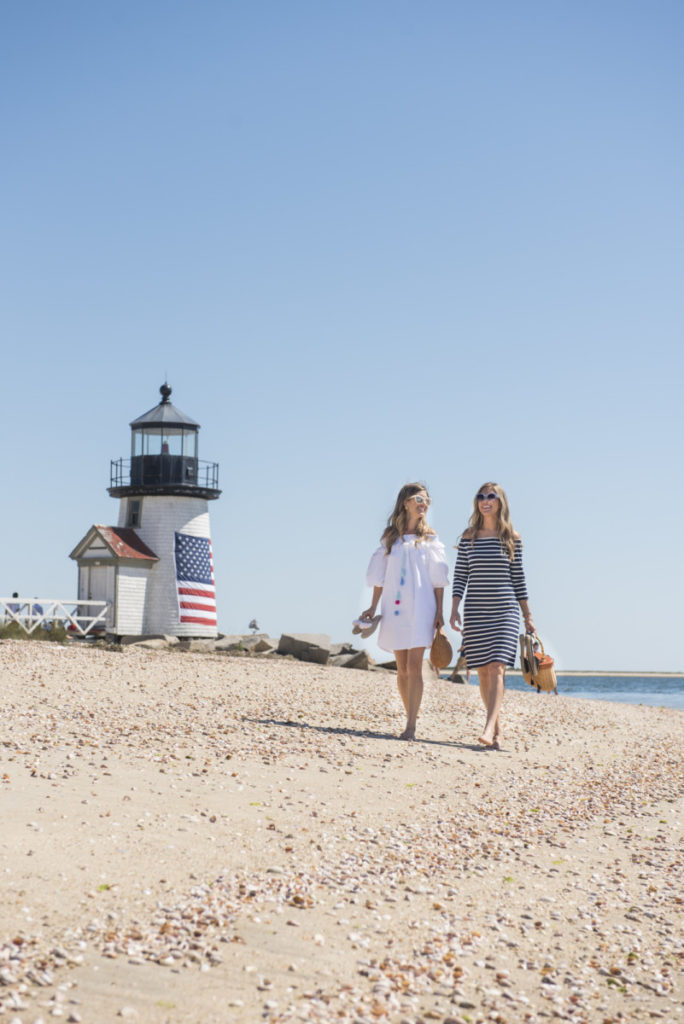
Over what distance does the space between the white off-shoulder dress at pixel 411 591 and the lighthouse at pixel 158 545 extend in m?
21.0

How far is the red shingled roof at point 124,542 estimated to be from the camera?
29734 mm

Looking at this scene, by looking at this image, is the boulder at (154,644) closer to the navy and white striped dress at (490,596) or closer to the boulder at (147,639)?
the boulder at (147,639)

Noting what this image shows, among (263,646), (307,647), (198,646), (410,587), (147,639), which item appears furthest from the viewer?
(147,639)

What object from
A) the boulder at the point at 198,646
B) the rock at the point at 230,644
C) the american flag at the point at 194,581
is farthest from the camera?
the american flag at the point at 194,581

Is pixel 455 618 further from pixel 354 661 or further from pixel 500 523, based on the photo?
pixel 354 661

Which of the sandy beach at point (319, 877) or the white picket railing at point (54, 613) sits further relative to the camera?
the white picket railing at point (54, 613)

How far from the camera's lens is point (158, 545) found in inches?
1206

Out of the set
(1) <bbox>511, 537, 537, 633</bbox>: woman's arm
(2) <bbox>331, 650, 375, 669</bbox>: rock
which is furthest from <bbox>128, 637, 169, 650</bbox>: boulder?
(1) <bbox>511, 537, 537, 633</bbox>: woman's arm

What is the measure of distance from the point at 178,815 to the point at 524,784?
344cm

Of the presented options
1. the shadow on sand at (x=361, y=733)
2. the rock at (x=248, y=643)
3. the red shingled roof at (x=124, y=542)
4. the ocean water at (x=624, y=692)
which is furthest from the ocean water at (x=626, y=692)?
the shadow on sand at (x=361, y=733)

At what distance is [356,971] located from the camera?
13.3ft

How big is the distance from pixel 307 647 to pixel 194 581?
7.12 m

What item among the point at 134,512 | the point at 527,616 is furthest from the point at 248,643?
the point at 527,616

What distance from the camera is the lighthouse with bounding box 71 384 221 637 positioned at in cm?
2997
